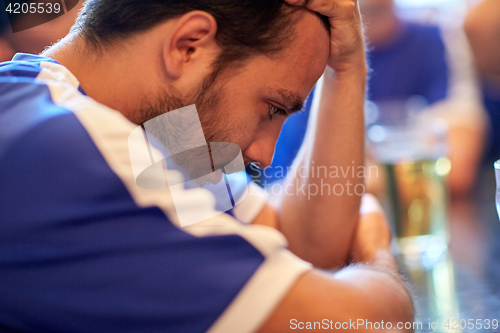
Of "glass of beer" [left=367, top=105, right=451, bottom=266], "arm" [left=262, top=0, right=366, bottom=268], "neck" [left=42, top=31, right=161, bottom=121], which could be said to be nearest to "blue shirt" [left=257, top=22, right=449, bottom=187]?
"glass of beer" [left=367, top=105, right=451, bottom=266]

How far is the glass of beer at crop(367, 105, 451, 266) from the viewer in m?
0.85

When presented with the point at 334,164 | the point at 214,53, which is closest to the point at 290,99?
the point at 214,53

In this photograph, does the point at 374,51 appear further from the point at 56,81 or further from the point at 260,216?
the point at 56,81

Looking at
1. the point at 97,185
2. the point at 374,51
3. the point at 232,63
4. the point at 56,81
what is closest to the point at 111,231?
the point at 97,185

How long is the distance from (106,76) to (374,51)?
1.47 meters

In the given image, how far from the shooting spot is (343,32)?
0.72 m

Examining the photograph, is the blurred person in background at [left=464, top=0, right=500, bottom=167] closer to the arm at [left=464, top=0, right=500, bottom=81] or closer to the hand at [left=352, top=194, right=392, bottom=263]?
the arm at [left=464, top=0, right=500, bottom=81]

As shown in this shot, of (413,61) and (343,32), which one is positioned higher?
(343,32)

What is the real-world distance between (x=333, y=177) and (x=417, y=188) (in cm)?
19

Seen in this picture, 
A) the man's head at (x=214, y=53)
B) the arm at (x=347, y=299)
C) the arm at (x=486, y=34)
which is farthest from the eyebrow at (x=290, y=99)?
the arm at (x=486, y=34)

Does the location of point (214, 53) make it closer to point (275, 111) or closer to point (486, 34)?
point (275, 111)

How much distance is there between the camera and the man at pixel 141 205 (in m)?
0.36

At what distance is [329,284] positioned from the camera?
0.42 metres

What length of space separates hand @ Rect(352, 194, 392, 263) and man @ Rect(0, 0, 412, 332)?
17 cm
